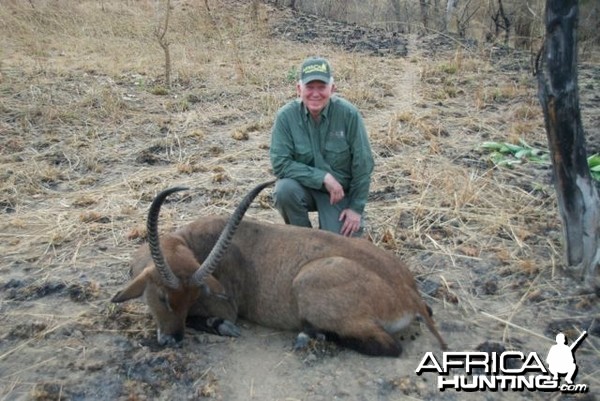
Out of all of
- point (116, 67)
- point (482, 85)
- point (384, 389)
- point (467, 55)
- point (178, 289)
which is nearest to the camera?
point (384, 389)

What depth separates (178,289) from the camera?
488 cm

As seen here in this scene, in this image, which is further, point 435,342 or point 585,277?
point 585,277

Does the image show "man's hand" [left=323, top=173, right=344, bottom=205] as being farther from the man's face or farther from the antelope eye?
the antelope eye

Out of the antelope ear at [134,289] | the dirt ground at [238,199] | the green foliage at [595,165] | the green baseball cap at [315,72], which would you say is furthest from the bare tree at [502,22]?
the antelope ear at [134,289]

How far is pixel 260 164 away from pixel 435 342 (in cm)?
453

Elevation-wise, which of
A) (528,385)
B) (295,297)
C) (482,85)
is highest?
(482,85)

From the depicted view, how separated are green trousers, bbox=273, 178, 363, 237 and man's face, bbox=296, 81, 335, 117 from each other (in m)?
0.80

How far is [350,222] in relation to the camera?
6.21 meters

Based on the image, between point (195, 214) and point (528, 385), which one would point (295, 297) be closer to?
point (528, 385)

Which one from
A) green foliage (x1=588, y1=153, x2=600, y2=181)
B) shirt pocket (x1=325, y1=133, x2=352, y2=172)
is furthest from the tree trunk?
green foliage (x1=588, y1=153, x2=600, y2=181)

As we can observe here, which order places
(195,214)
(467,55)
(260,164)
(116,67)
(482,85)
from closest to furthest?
(195,214) < (260,164) < (482,85) < (116,67) < (467,55)

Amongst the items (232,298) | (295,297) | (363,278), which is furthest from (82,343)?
(363,278)

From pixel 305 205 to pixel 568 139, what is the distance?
8.26 feet

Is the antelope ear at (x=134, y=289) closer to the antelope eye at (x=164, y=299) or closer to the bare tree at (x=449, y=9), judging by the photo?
the antelope eye at (x=164, y=299)
